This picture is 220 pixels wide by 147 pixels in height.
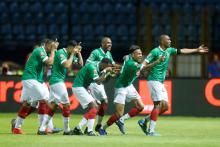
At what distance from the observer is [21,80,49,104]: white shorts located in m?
17.3

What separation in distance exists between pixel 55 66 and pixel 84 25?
1449cm

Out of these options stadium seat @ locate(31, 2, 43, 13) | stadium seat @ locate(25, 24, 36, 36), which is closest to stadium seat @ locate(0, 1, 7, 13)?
stadium seat @ locate(31, 2, 43, 13)

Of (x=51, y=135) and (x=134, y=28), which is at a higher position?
(x=134, y=28)

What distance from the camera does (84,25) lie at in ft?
104

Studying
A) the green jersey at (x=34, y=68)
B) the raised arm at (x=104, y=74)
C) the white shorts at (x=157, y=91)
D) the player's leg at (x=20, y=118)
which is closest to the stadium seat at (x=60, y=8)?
the white shorts at (x=157, y=91)

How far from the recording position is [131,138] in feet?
53.3

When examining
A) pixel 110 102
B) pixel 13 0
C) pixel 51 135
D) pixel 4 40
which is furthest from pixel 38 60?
pixel 13 0

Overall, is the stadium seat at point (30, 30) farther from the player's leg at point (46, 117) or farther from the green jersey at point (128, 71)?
the player's leg at point (46, 117)

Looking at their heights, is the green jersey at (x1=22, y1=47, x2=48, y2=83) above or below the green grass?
above

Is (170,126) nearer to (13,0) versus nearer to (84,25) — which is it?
(84,25)

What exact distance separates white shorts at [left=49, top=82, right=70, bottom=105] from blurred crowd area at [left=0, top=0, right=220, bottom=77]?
11.1 metres

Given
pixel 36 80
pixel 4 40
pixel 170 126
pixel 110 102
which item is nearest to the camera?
pixel 36 80

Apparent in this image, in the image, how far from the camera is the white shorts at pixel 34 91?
17.3m

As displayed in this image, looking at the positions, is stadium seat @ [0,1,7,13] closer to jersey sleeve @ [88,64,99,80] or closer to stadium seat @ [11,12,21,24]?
stadium seat @ [11,12,21,24]
